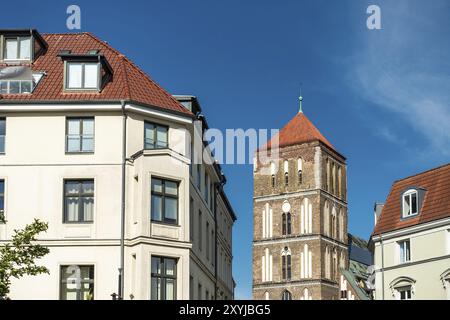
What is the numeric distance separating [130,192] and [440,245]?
2244 cm

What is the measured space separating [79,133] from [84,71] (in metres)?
2.91

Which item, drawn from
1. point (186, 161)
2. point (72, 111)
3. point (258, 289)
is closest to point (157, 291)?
point (186, 161)

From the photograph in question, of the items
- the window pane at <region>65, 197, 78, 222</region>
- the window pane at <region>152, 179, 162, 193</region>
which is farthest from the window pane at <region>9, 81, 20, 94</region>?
the window pane at <region>152, 179, 162, 193</region>

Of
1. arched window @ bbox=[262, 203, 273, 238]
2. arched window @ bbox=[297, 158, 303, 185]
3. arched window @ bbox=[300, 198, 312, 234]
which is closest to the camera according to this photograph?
arched window @ bbox=[300, 198, 312, 234]

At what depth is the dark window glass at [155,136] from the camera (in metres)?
36.8

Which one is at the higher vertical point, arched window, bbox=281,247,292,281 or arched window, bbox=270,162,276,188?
arched window, bbox=270,162,276,188

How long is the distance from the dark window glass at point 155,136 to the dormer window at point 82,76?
2.83 meters

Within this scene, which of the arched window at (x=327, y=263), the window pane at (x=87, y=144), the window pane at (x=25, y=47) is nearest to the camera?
the window pane at (x=87, y=144)

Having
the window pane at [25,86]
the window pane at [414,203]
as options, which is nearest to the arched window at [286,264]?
the window pane at [414,203]

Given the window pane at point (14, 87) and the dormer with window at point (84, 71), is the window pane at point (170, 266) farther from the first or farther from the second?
the window pane at point (14, 87)

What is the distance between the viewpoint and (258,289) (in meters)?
127

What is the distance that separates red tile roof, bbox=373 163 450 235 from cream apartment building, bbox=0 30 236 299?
18890 millimetres

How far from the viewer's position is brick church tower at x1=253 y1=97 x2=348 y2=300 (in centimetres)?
12412

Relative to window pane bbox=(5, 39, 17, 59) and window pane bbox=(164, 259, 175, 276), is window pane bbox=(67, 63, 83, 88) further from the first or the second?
window pane bbox=(164, 259, 175, 276)
